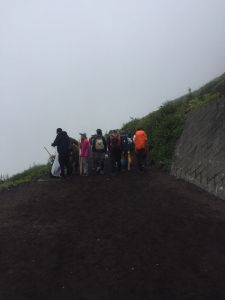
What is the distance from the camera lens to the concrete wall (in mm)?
16594

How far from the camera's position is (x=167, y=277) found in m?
10.7

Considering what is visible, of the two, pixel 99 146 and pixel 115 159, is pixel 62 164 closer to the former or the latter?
pixel 99 146

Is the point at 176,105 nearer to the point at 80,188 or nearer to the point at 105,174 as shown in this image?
the point at 105,174

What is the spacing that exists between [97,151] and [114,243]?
8.01 m

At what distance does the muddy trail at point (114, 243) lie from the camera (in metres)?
10.5

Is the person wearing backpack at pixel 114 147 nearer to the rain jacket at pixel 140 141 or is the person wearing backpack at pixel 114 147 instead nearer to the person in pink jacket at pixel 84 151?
the rain jacket at pixel 140 141

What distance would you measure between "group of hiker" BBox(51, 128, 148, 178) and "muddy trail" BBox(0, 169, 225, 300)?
2.12 meters

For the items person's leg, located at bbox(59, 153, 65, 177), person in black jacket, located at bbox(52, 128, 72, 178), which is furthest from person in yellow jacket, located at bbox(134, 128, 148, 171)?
person's leg, located at bbox(59, 153, 65, 177)

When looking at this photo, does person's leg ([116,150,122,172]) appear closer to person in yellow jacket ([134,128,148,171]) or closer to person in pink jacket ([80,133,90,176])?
person in yellow jacket ([134,128,148,171])

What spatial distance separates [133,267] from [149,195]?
18.9ft

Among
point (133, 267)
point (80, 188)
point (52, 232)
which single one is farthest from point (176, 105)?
point (133, 267)

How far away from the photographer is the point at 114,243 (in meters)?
12.6

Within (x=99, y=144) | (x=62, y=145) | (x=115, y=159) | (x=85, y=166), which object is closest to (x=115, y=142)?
(x=99, y=144)

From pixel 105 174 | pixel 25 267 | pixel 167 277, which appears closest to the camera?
pixel 167 277
